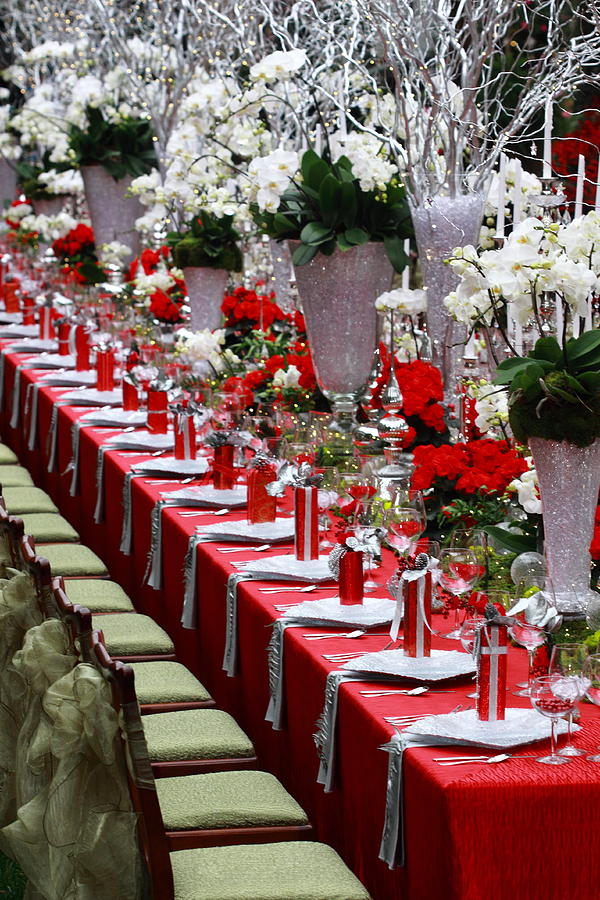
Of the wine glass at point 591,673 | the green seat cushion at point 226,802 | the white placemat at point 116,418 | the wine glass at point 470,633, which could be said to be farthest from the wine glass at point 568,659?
the white placemat at point 116,418

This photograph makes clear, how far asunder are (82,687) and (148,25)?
697 cm

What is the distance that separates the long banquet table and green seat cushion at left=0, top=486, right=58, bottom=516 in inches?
70.6

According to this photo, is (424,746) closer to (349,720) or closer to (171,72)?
(349,720)

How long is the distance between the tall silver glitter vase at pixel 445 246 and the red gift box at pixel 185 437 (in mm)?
797

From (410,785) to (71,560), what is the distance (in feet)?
8.86

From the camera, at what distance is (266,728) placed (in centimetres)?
334

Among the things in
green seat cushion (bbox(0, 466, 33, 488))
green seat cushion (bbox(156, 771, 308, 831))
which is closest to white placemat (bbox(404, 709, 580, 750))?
green seat cushion (bbox(156, 771, 308, 831))

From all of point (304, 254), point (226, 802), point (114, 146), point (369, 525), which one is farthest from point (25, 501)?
point (114, 146)

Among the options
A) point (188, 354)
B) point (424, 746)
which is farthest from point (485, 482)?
point (188, 354)

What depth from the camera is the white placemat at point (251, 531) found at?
3.71 m

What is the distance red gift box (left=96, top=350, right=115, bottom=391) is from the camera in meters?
6.11

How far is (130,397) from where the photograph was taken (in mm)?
5609

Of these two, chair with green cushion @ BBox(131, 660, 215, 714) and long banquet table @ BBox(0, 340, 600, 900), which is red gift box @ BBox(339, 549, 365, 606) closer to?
long banquet table @ BBox(0, 340, 600, 900)

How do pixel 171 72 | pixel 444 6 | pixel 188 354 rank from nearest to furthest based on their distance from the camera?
pixel 444 6 → pixel 188 354 → pixel 171 72
